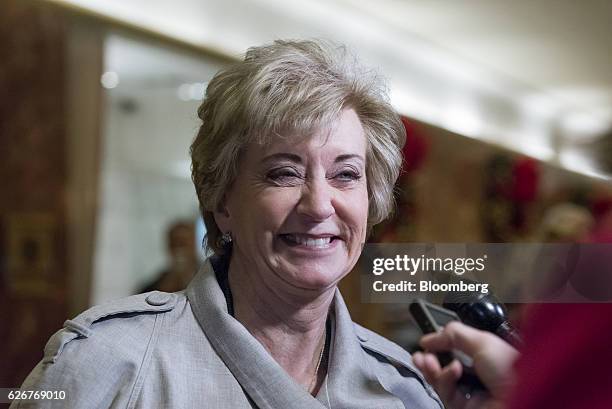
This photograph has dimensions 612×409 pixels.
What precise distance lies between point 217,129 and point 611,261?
1.30 ft

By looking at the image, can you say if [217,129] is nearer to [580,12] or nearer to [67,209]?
[580,12]

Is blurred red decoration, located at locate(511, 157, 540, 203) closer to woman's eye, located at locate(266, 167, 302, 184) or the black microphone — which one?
the black microphone

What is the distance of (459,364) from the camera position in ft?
2.56

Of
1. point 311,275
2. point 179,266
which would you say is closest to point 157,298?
point 311,275

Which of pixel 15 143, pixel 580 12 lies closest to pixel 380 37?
pixel 580 12

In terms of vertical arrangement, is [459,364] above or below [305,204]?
below

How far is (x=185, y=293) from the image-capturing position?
2.78 ft

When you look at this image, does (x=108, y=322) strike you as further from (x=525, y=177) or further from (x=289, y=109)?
(x=525, y=177)

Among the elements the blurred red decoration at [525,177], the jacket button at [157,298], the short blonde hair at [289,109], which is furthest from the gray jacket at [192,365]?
the blurred red decoration at [525,177]

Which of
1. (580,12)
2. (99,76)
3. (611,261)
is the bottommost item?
(611,261)

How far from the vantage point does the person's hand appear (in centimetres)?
72

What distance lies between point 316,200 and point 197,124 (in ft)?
0.58

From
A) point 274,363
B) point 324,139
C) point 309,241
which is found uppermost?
point 324,139

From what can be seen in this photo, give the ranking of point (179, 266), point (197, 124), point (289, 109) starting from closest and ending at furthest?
point (289, 109), point (197, 124), point (179, 266)
